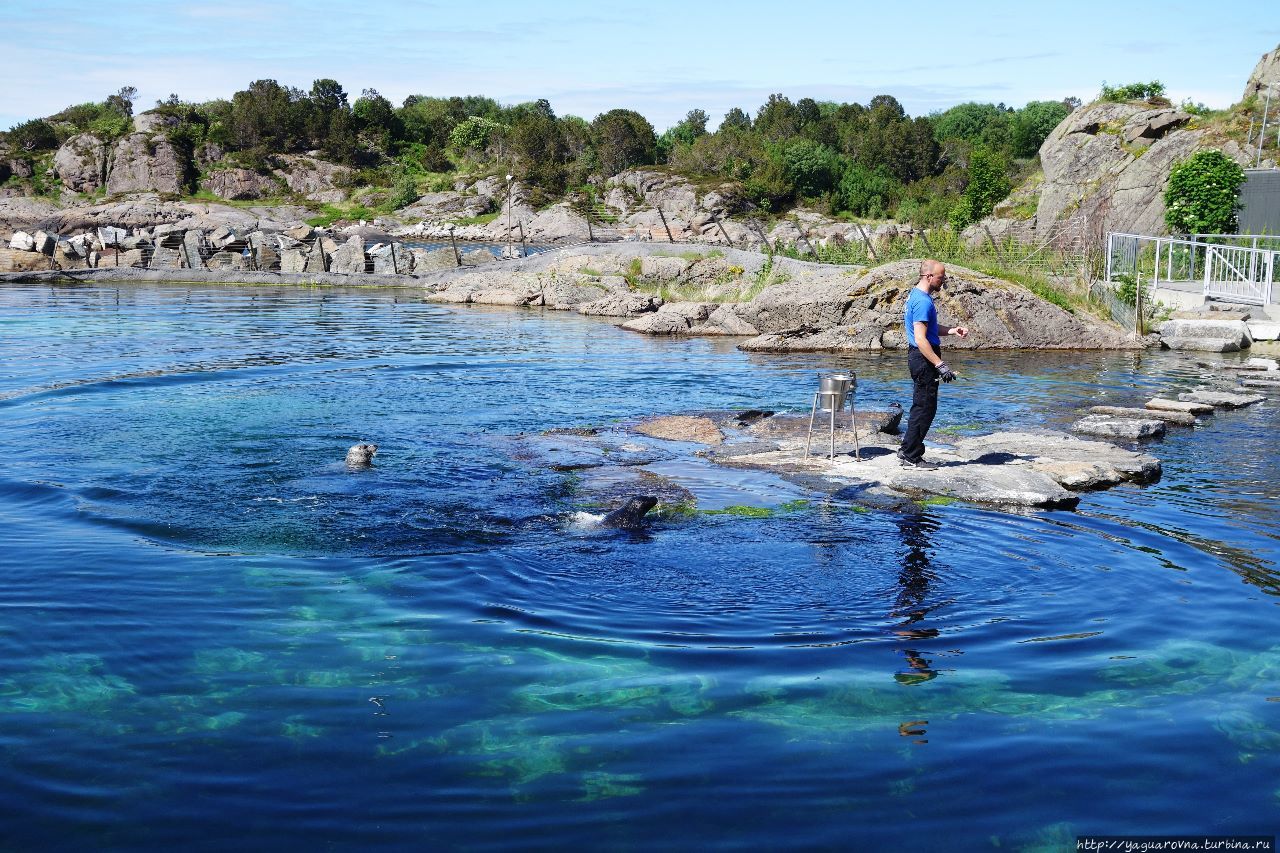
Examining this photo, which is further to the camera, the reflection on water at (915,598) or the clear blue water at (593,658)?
the reflection on water at (915,598)

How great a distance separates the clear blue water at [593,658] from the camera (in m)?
5.05

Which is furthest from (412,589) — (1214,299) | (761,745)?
(1214,299)

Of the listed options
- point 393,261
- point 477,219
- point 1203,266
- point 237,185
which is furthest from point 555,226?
point 1203,266

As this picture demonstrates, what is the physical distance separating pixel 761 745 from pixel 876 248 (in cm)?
2655

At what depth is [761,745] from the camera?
18.6 ft

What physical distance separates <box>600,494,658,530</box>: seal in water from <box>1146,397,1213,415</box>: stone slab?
9205 millimetres

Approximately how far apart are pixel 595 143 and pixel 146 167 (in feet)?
138

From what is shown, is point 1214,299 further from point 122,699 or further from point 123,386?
point 122,699

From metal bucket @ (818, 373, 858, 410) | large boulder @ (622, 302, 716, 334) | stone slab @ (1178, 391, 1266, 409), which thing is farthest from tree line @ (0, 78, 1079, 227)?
metal bucket @ (818, 373, 858, 410)

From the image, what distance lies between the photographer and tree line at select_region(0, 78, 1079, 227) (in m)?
98.1

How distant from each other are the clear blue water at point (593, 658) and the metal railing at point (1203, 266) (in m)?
14.1

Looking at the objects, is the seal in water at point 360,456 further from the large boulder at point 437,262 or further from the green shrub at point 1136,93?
the green shrub at point 1136,93

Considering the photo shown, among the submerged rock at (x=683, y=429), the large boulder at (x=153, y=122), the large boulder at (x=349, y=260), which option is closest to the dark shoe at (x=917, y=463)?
the submerged rock at (x=683, y=429)

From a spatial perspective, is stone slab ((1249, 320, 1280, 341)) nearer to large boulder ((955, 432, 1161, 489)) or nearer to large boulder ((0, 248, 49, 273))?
large boulder ((955, 432, 1161, 489))
